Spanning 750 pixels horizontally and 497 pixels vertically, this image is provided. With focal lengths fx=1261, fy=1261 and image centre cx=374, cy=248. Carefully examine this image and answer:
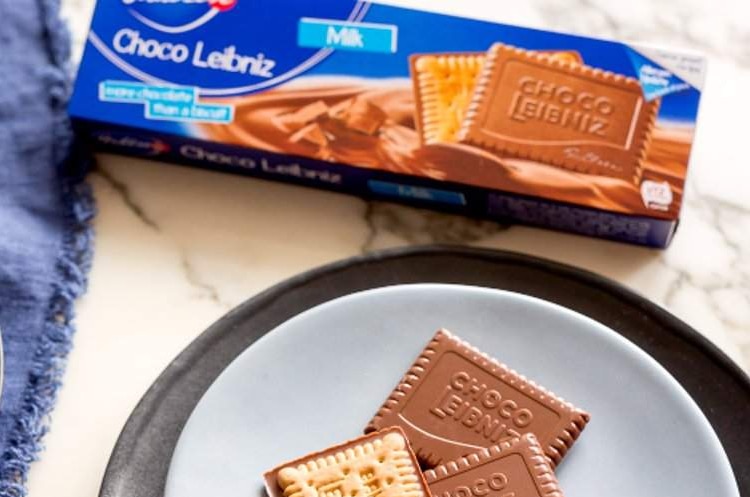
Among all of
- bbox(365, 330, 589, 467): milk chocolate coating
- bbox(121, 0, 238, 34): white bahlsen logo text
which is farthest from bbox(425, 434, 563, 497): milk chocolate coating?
bbox(121, 0, 238, 34): white bahlsen logo text

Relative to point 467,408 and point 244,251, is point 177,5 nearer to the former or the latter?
point 244,251

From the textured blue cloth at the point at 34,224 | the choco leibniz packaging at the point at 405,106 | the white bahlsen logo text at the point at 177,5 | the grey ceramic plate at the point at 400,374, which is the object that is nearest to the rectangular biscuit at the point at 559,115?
the choco leibniz packaging at the point at 405,106

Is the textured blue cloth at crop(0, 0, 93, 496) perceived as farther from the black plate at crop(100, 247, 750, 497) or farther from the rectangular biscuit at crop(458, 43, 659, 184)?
the rectangular biscuit at crop(458, 43, 659, 184)

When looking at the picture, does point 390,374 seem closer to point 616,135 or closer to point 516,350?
point 516,350

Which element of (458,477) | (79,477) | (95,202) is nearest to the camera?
(458,477)

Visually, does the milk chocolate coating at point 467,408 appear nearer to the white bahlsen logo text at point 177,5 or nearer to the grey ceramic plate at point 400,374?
the grey ceramic plate at point 400,374

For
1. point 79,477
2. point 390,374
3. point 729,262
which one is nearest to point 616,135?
point 729,262
